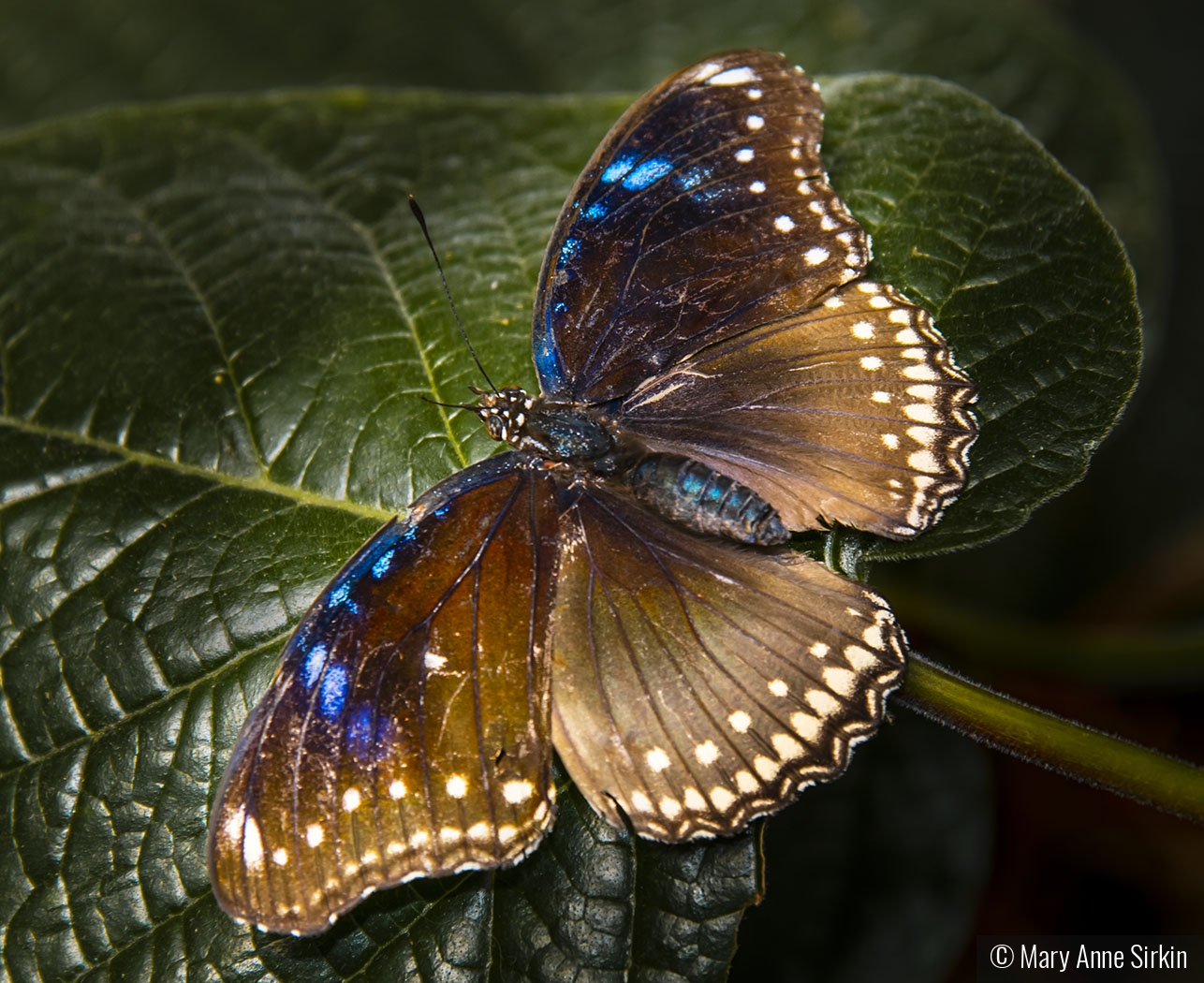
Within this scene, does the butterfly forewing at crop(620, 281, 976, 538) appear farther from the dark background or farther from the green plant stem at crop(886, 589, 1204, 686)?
the dark background

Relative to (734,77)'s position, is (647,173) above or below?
below

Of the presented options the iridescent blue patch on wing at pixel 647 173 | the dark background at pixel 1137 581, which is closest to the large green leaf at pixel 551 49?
the dark background at pixel 1137 581

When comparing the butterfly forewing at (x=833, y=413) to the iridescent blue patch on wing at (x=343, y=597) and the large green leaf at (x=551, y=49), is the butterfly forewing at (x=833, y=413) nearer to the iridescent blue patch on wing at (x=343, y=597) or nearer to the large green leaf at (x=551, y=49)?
the iridescent blue patch on wing at (x=343, y=597)

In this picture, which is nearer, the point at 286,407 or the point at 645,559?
the point at 645,559

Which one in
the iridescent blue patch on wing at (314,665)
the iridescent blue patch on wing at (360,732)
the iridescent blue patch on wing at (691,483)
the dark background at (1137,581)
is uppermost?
the iridescent blue patch on wing at (691,483)

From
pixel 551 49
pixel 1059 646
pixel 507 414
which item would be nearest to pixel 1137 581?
pixel 1059 646

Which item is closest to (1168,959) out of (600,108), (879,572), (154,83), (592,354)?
(879,572)

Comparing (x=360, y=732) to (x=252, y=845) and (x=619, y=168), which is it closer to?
(x=252, y=845)
